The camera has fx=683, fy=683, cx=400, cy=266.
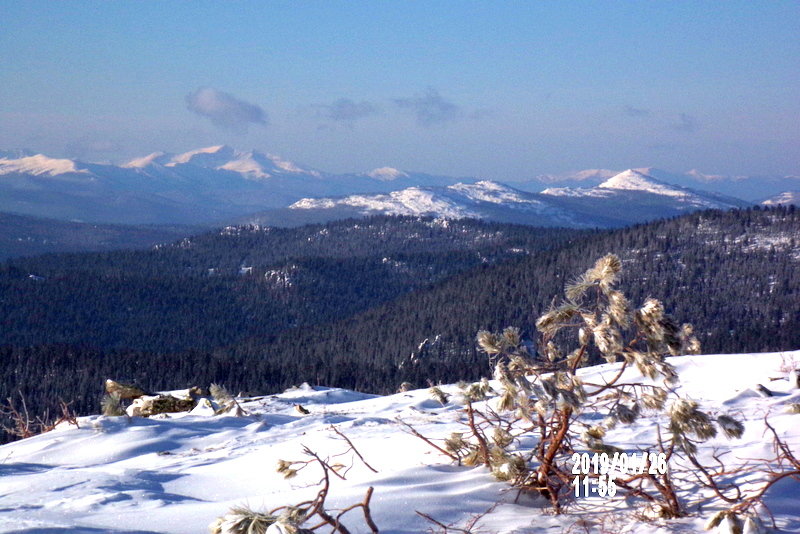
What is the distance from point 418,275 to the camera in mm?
182625

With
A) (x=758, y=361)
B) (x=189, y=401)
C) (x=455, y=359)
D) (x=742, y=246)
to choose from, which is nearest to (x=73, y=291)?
(x=455, y=359)

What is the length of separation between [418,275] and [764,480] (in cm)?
17549

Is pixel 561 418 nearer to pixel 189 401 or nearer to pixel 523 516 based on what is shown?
pixel 523 516

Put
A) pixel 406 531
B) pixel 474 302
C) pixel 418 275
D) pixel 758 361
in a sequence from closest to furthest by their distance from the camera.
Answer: pixel 406 531
pixel 758 361
pixel 474 302
pixel 418 275

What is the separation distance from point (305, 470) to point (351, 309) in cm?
15592

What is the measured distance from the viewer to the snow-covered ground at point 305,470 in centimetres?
691

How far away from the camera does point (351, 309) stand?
541ft

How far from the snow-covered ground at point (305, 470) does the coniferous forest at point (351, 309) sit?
195 ft
